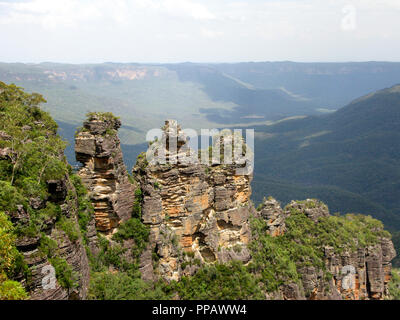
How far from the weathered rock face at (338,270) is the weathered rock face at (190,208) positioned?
655 cm

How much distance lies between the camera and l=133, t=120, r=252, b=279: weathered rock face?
92.3 ft

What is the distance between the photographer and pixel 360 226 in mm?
50188

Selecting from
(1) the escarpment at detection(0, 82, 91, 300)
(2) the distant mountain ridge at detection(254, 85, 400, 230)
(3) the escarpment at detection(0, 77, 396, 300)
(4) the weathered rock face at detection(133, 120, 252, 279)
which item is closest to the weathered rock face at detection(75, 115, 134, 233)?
(3) the escarpment at detection(0, 77, 396, 300)

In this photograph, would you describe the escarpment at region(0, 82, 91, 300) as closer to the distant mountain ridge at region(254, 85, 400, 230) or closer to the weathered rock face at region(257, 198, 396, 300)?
the weathered rock face at region(257, 198, 396, 300)

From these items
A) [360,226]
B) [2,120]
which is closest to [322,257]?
[360,226]

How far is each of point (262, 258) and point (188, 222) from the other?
8.83 meters

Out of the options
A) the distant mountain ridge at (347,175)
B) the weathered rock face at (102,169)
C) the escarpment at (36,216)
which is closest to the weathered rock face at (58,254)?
the escarpment at (36,216)

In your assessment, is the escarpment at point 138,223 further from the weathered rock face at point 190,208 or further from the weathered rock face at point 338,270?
the weathered rock face at point 338,270

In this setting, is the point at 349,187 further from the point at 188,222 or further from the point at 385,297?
the point at 188,222

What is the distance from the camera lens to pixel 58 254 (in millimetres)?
18531

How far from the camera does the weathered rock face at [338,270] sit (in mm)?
36656

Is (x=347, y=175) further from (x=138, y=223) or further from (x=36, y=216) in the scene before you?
(x=36, y=216)

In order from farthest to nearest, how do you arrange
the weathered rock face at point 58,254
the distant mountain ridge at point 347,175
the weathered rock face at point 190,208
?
the distant mountain ridge at point 347,175 < the weathered rock face at point 190,208 < the weathered rock face at point 58,254

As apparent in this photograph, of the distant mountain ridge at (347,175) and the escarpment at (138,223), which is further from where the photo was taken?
the distant mountain ridge at (347,175)
